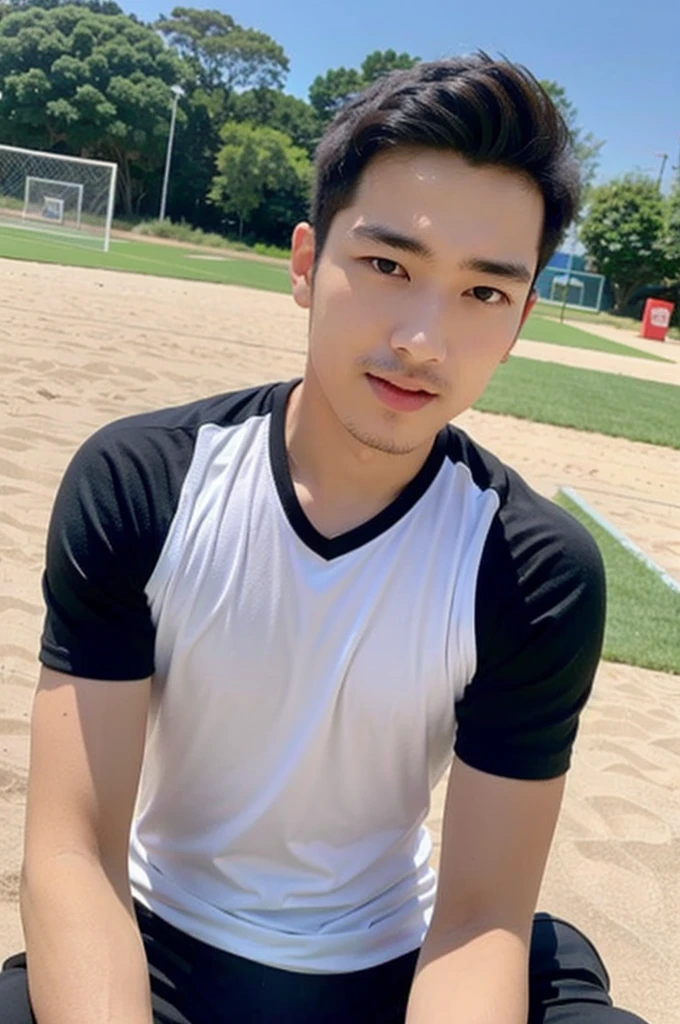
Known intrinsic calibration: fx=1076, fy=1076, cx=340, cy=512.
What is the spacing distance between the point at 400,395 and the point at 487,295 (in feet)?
0.65

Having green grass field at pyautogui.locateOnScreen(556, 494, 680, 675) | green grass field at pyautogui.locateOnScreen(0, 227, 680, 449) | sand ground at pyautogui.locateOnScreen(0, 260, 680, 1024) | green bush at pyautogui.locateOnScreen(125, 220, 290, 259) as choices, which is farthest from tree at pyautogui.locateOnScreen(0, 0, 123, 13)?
green grass field at pyautogui.locateOnScreen(556, 494, 680, 675)

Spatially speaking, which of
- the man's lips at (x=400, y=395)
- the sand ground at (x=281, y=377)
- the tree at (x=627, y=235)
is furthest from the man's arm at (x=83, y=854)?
the tree at (x=627, y=235)

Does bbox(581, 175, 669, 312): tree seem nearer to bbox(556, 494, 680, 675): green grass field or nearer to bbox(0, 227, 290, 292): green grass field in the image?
bbox(0, 227, 290, 292): green grass field

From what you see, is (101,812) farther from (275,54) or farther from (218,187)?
(275,54)

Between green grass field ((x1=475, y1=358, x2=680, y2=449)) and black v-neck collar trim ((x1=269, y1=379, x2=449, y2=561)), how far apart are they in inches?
403

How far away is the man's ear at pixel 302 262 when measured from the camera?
5.79 feet

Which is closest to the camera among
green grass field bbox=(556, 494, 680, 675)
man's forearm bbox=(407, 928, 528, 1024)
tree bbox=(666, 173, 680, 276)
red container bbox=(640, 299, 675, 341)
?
man's forearm bbox=(407, 928, 528, 1024)

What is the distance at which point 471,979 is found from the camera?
1469 millimetres

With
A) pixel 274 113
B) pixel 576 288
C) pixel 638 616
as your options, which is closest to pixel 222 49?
pixel 274 113

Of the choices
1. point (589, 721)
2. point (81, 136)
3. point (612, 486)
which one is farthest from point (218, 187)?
point (589, 721)

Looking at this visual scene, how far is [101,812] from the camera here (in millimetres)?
1494

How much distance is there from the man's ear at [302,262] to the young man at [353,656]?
0.13 metres

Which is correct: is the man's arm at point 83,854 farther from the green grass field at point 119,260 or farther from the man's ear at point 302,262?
the green grass field at point 119,260

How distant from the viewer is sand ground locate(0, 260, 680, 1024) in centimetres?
286
